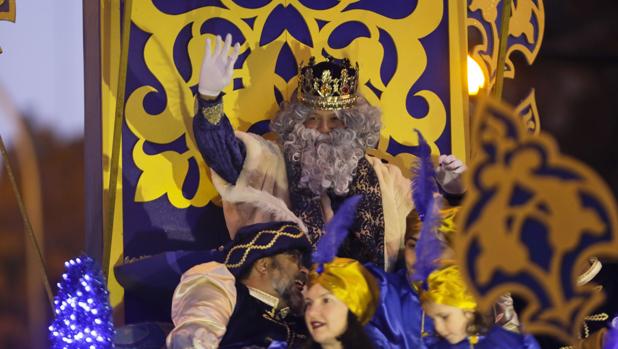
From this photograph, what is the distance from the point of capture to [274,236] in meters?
3.07

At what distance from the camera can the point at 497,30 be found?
3.78 meters

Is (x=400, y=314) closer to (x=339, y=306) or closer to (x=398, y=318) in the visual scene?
(x=398, y=318)

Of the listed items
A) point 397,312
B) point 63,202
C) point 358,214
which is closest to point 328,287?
point 397,312

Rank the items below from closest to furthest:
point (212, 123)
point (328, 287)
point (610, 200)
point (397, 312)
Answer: point (610, 200), point (328, 287), point (397, 312), point (212, 123)

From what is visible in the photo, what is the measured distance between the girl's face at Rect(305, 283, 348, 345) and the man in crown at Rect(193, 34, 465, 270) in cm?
50

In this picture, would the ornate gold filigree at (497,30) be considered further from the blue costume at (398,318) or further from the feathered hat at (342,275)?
the feathered hat at (342,275)

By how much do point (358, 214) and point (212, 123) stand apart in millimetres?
532

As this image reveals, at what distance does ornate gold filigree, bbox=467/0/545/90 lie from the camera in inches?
148

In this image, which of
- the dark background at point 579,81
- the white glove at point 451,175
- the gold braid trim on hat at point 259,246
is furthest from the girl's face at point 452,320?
the dark background at point 579,81

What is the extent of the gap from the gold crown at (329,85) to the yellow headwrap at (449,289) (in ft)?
2.67

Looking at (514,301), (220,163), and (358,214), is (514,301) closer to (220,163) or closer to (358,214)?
(358,214)

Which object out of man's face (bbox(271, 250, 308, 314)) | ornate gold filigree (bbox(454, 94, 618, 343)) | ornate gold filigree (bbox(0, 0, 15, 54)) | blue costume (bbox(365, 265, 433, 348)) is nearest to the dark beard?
man's face (bbox(271, 250, 308, 314))

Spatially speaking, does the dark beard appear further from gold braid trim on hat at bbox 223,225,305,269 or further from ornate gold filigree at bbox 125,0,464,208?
ornate gold filigree at bbox 125,0,464,208

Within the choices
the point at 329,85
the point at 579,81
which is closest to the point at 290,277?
the point at 329,85
